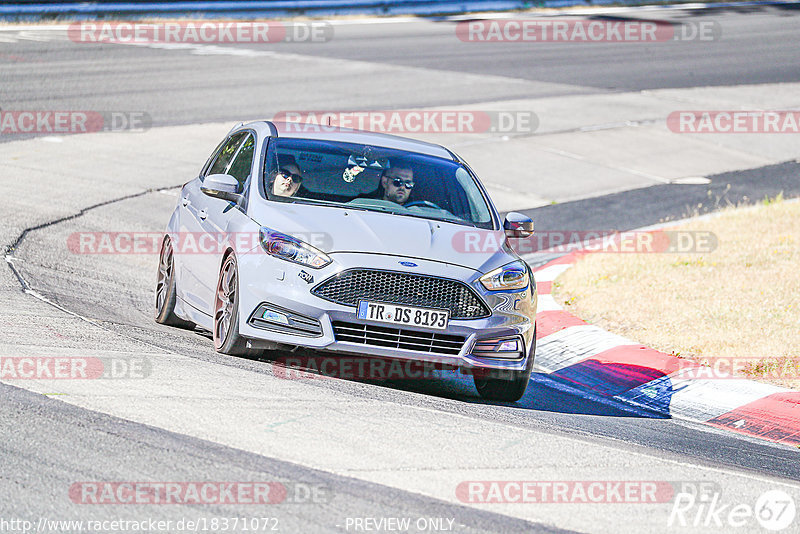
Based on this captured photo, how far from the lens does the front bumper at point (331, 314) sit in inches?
275

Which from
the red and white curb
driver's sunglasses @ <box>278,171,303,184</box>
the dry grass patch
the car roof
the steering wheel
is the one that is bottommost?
the red and white curb

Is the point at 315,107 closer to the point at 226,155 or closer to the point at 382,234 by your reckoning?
the point at 226,155

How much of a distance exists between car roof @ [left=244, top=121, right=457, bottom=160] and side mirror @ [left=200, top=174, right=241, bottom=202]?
0.72 meters

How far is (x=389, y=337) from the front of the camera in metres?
7.05

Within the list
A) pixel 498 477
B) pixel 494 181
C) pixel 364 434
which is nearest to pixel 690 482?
pixel 498 477

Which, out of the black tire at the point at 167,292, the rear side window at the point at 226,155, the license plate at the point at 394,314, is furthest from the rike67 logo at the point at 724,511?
the rear side window at the point at 226,155

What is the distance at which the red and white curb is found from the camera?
787cm

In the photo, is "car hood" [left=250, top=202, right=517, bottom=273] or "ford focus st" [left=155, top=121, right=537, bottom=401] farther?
"car hood" [left=250, top=202, right=517, bottom=273]

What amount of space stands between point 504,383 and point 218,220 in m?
2.34

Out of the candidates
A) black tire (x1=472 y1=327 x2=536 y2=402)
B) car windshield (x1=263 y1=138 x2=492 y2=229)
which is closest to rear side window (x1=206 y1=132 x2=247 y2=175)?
car windshield (x1=263 y1=138 x2=492 y2=229)

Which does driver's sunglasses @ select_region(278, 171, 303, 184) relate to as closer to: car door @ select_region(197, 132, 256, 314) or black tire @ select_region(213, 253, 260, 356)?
car door @ select_region(197, 132, 256, 314)

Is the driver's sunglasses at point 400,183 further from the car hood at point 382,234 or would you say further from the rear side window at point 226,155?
the rear side window at point 226,155

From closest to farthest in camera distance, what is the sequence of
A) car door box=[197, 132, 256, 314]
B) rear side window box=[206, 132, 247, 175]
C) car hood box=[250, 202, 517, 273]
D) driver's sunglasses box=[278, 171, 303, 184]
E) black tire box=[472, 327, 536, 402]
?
car hood box=[250, 202, 517, 273], black tire box=[472, 327, 536, 402], car door box=[197, 132, 256, 314], driver's sunglasses box=[278, 171, 303, 184], rear side window box=[206, 132, 247, 175]

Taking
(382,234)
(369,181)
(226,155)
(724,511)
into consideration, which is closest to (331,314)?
(382,234)
